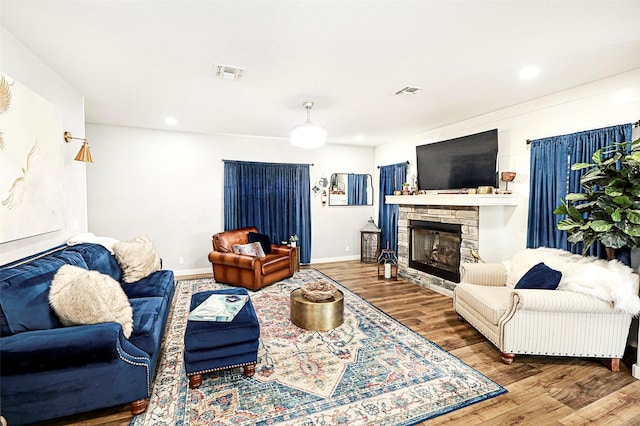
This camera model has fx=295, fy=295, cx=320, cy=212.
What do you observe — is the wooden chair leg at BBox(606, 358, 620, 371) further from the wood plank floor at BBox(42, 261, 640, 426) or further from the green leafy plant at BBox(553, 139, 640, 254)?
the green leafy plant at BBox(553, 139, 640, 254)

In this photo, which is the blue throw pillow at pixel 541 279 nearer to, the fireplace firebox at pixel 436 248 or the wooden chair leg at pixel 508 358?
the wooden chair leg at pixel 508 358

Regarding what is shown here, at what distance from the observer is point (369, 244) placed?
653 centimetres

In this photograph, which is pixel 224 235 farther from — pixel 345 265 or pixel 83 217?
pixel 345 265

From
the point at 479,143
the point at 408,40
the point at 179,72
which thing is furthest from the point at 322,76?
the point at 479,143

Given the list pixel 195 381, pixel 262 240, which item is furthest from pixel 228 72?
pixel 262 240

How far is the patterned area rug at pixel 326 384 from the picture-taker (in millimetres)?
1954

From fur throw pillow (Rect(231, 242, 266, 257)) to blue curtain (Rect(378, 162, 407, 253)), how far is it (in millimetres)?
2769

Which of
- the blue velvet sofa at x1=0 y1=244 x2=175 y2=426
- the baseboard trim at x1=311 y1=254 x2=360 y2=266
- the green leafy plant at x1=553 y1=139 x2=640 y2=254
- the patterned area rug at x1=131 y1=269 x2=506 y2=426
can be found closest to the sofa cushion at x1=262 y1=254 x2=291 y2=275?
the patterned area rug at x1=131 y1=269 x2=506 y2=426

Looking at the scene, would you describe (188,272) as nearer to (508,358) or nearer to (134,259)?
(134,259)

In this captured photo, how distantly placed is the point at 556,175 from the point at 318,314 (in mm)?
3100

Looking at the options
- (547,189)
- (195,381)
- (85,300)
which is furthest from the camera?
(547,189)

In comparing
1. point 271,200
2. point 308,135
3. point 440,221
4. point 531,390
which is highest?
point 308,135

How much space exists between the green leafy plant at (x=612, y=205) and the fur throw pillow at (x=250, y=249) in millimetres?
4013

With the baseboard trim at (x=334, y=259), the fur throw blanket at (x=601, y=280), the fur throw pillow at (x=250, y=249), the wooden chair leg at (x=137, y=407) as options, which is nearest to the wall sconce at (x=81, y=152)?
the fur throw pillow at (x=250, y=249)
